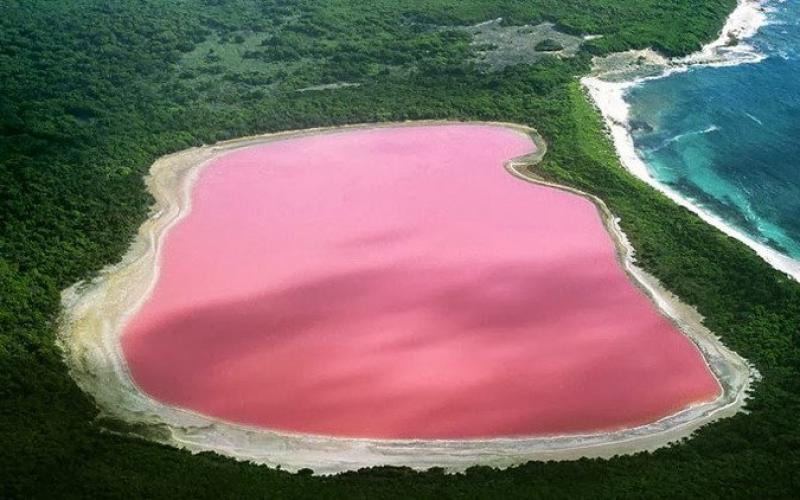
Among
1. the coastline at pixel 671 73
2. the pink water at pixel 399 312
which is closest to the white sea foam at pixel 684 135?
the coastline at pixel 671 73

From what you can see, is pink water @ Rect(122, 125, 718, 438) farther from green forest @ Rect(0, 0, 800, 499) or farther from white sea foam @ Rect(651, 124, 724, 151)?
white sea foam @ Rect(651, 124, 724, 151)

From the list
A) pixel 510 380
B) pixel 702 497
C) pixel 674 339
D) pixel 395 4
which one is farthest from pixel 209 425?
pixel 395 4

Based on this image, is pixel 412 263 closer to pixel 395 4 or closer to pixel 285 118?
pixel 285 118

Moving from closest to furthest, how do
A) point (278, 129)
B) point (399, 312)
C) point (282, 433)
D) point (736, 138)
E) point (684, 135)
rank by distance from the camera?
point (282, 433) < point (399, 312) < point (278, 129) < point (736, 138) < point (684, 135)

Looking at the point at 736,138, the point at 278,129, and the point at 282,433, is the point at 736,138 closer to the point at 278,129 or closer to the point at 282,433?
the point at 278,129

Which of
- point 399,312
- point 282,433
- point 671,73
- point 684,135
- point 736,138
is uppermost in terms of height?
point 671,73

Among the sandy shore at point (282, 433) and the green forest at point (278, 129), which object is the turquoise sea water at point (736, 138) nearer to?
the green forest at point (278, 129)

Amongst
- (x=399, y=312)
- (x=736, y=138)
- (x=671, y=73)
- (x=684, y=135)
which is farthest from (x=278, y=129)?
(x=671, y=73)
